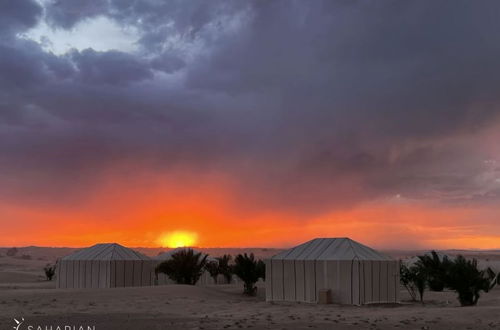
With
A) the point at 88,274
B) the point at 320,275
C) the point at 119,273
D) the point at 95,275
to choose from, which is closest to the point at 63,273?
the point at 88,274

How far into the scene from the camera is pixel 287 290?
29.5m

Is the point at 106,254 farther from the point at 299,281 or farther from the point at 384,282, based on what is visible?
the point at 384,282

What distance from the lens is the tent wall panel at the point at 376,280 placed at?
28.2m

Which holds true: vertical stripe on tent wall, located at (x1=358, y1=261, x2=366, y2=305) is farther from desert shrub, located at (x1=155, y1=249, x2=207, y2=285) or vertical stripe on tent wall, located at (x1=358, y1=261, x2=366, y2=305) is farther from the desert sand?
desert shrub, located at (x1=155, y1=249, x2=207, y2=285)

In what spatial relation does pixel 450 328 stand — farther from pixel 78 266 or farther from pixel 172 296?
pixel 78 266

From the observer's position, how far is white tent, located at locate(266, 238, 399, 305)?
27750mm

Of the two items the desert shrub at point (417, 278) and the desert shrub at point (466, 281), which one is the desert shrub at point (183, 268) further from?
the desert shrub at point (466, 281)

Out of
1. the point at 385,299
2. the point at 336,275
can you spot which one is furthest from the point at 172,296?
the point at 385,299

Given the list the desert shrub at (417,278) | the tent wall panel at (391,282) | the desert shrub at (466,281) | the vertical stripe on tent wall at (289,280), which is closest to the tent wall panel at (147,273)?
the vertical stripe on tent wall at (289,280)

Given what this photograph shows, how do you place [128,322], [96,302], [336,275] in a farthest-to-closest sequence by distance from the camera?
[336,275] → [96,302] → [128,322]

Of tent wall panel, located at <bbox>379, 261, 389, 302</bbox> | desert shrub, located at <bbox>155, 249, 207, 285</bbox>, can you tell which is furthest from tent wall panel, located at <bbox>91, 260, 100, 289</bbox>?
tent wall panel, located at <bbox>379, 261, 389, 302</bbox>

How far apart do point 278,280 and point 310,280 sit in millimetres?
2095

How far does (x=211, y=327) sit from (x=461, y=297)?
13676mm

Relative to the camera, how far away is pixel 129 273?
1563 inches
